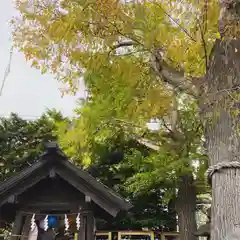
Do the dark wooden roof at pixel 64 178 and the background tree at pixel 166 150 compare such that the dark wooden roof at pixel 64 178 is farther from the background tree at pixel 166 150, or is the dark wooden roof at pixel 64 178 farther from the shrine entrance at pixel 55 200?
the background tree at pixel 166 150

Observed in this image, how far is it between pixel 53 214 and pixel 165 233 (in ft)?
23.1

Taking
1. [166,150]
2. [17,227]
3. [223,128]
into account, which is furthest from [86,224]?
[166,150]

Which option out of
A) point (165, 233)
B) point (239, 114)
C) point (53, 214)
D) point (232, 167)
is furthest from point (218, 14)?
point (165, 233)

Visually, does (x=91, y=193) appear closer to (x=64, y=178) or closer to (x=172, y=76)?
(x=64, y=178)

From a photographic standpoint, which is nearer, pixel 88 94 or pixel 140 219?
pixel 88 94

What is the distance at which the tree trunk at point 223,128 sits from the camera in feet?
16.9

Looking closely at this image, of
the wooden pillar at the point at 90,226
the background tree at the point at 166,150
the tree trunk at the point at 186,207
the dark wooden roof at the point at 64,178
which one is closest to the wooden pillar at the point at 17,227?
the dark wooden roof at the point at 64,178

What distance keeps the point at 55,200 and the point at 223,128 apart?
12.9 feet

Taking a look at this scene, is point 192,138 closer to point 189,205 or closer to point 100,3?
point 189,205

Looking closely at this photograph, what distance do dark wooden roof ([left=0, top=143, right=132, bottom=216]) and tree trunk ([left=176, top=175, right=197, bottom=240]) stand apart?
17.4 feet

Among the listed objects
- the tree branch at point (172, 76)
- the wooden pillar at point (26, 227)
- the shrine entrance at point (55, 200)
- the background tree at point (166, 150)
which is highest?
the tree branch at point (172, 76)

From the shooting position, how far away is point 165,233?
40.6 ft

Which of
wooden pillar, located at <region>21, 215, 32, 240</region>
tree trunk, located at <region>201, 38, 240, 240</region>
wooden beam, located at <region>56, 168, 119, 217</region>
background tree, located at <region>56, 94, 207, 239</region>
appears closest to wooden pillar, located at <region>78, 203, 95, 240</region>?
wooden beam, located at <region>56, 168, 119, 217</region>

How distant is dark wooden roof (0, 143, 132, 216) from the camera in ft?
20.8
